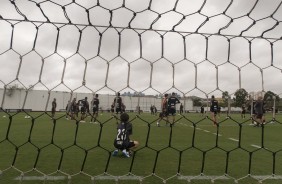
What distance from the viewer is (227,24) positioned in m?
3.99

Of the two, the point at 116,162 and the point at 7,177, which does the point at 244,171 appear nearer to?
the point at 116,162

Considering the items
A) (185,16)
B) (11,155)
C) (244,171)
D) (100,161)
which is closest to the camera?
(185,16)

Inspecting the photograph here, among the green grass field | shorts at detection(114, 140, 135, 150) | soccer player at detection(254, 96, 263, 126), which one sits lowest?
the green grass field

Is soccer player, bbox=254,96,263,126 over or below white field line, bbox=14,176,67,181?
over

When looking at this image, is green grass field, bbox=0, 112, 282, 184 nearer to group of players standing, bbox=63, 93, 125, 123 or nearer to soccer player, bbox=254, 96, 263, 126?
group of players standing, bbox=63, 93, 125, 123

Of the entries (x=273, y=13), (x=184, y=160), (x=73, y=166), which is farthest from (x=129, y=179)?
(x=273, y=13)

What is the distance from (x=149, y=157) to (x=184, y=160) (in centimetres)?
78

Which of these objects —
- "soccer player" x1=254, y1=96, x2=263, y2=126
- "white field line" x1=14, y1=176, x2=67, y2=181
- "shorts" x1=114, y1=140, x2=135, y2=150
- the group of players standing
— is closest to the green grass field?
"white field line" x1=14, y1=176, x2=67, y2=181

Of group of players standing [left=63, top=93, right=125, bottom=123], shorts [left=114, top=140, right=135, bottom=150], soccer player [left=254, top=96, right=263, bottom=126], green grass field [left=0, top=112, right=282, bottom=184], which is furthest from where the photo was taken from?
soccer player [left=254, top=96, right=263, bottom=126]

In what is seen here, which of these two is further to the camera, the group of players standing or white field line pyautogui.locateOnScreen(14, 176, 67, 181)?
the group of players standing

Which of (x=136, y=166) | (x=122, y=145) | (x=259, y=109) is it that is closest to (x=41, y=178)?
(x=136, y=166)

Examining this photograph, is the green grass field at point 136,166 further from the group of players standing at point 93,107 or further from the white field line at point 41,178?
the group of players standing at point 93,107

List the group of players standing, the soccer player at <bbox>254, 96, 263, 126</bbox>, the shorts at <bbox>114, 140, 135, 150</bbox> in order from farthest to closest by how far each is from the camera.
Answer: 1. the soccer player at <bbox>254, 96, 263, 126</bbox>
2. the shorts at <bbox>114, 140, 135, 150</bbox>
3. the group of players standing

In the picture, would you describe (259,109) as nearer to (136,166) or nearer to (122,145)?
(122,145)
